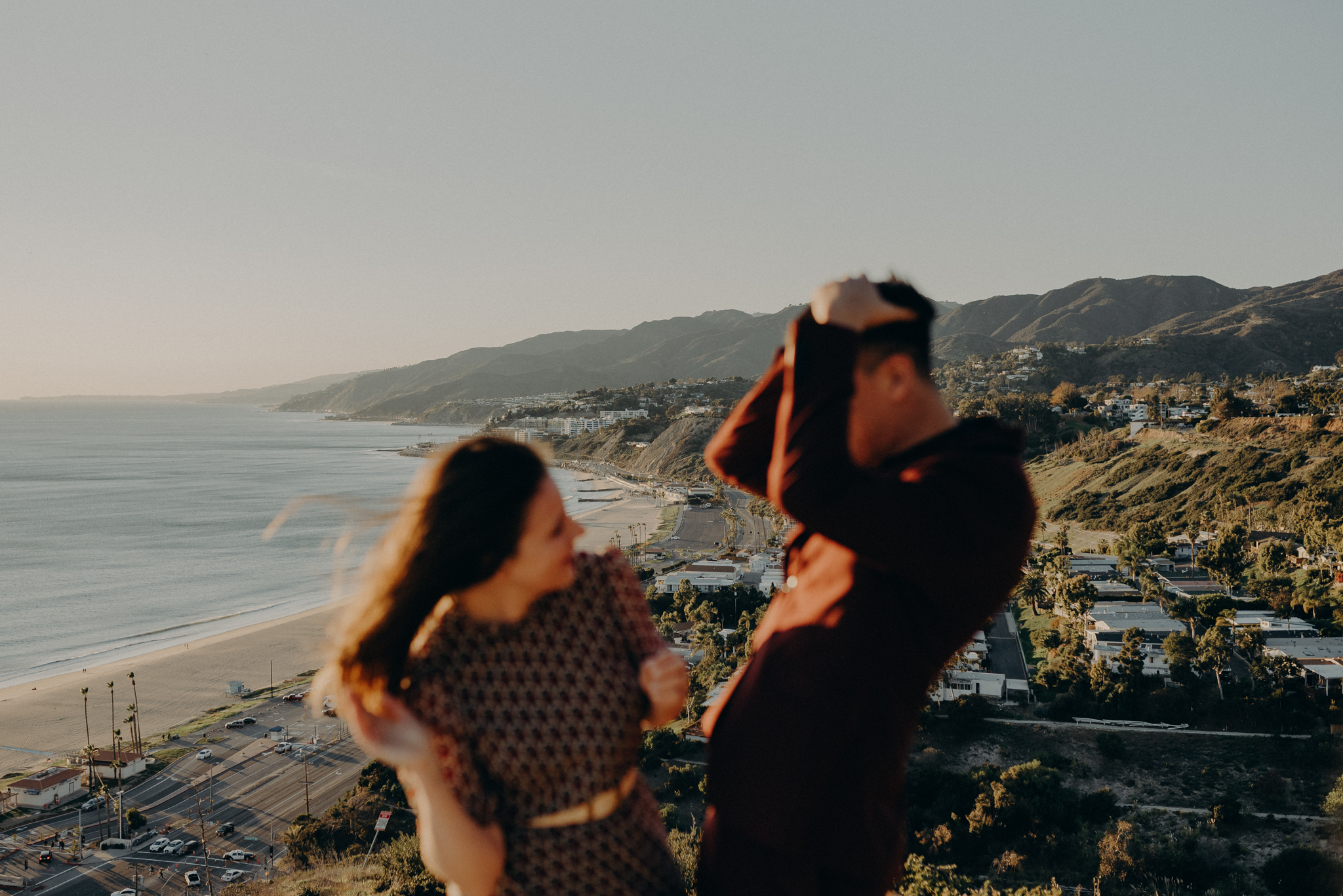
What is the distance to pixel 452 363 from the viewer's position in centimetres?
18525

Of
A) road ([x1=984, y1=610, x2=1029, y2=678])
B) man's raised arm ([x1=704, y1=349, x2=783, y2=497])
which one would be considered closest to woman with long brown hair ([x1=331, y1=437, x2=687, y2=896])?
man's raised arm ([x1=704, y1=349, x2=783, y2=497])

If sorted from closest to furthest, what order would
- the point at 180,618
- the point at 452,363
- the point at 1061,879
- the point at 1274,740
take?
the point at 1061,879, the point at 1274,740, the point at 180,618, the point at 452,363

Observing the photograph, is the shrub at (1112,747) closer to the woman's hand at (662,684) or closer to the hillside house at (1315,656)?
the hillside house at (1315,656)

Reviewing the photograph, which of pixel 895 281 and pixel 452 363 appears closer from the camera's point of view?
pixel 895 281

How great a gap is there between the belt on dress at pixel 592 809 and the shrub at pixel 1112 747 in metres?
13.5

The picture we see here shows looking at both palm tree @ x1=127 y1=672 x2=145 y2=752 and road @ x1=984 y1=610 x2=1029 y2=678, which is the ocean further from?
road @ x1=984 y1=610 x2=1029 y2=678

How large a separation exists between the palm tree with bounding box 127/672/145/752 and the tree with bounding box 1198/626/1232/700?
18.9m

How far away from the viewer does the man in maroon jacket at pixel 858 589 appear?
84 cm

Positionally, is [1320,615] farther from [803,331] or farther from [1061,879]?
[803,331]

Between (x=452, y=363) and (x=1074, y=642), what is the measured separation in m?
180

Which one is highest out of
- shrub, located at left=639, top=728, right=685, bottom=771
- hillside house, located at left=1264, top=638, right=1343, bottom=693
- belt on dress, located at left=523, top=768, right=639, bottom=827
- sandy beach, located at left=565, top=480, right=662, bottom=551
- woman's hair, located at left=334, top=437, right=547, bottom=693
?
woman's hair, located at left=334, top=437, right=547, bottom=693

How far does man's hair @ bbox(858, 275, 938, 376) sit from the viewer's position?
36.0 inches

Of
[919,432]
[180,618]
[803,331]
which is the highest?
[803,331]

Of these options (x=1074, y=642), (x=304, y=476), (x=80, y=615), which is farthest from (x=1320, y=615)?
(x=304, y=476)
